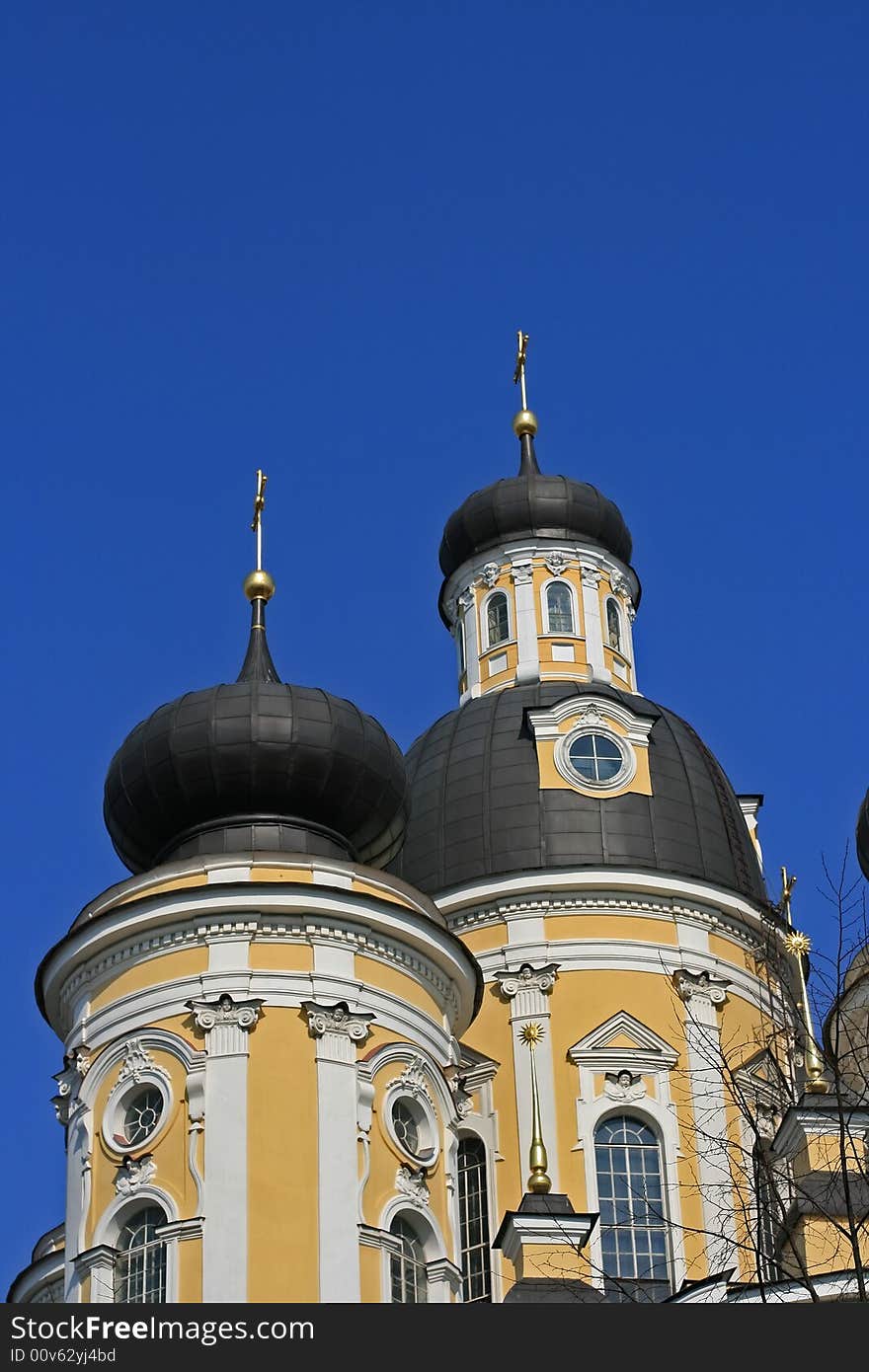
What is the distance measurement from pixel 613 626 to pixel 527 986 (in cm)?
633

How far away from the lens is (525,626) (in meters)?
29.0

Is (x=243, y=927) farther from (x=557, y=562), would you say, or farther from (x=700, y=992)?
(x=557, y=562)

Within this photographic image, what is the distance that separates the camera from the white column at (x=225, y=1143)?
18672 mm

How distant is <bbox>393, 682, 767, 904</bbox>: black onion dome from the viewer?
2556cm

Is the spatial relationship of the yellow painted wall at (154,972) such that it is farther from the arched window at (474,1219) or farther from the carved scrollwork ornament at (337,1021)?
the arched window at (474,1219)

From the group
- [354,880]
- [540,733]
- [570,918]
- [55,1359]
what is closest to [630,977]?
[570,918]

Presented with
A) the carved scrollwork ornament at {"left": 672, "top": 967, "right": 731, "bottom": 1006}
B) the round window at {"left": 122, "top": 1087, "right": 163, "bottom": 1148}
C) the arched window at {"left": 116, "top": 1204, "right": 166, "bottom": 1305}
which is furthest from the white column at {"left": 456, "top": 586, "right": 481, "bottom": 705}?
the arched window at {"left": 116, "top": 1204, "right": 166, "bottom": 1305}

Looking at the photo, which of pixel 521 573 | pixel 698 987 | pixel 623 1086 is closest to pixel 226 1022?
pixel 623 1086

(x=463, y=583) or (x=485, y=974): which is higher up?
(x=463, y=583)

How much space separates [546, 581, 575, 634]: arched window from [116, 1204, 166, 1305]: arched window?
37.0 ft

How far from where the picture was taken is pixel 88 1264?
19.6 m

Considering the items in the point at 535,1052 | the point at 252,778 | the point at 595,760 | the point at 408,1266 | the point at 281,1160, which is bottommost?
the point at 408,1266

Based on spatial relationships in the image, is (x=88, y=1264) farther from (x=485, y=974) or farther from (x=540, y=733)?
(x=540, y=733)

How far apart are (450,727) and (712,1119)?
5807 mm
